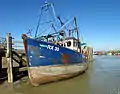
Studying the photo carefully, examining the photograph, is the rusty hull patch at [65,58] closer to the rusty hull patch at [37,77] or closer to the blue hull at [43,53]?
the blue hull at [43,53]

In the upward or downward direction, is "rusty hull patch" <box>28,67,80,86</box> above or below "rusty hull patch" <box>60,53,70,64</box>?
below

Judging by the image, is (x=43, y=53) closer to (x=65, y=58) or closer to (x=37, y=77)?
(x=37, y=77)

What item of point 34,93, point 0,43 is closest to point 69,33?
point 0,43

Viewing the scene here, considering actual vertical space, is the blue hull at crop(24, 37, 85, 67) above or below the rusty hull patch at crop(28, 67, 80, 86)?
above

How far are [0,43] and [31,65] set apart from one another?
5.91 meters

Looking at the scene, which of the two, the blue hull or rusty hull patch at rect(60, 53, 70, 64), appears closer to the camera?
the blue hull

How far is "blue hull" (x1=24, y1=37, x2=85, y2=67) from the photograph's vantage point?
13.0 m

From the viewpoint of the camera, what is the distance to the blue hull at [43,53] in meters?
13.0

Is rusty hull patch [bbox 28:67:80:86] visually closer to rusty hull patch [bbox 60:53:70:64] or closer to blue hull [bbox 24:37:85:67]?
blue hull [bbox 24:37:85:67]

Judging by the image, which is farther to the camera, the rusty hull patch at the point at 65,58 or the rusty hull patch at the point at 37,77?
the rusty hull patch at the point at 65,58

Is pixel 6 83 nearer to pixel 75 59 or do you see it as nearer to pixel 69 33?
pixel 75 59

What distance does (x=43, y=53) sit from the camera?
13.4 metres

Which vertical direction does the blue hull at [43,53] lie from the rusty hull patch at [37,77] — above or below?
above

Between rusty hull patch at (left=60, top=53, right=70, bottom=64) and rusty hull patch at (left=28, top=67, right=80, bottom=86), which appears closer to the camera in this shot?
rusty hull patch at (left=28, top=67, right=80, bottom=86)
